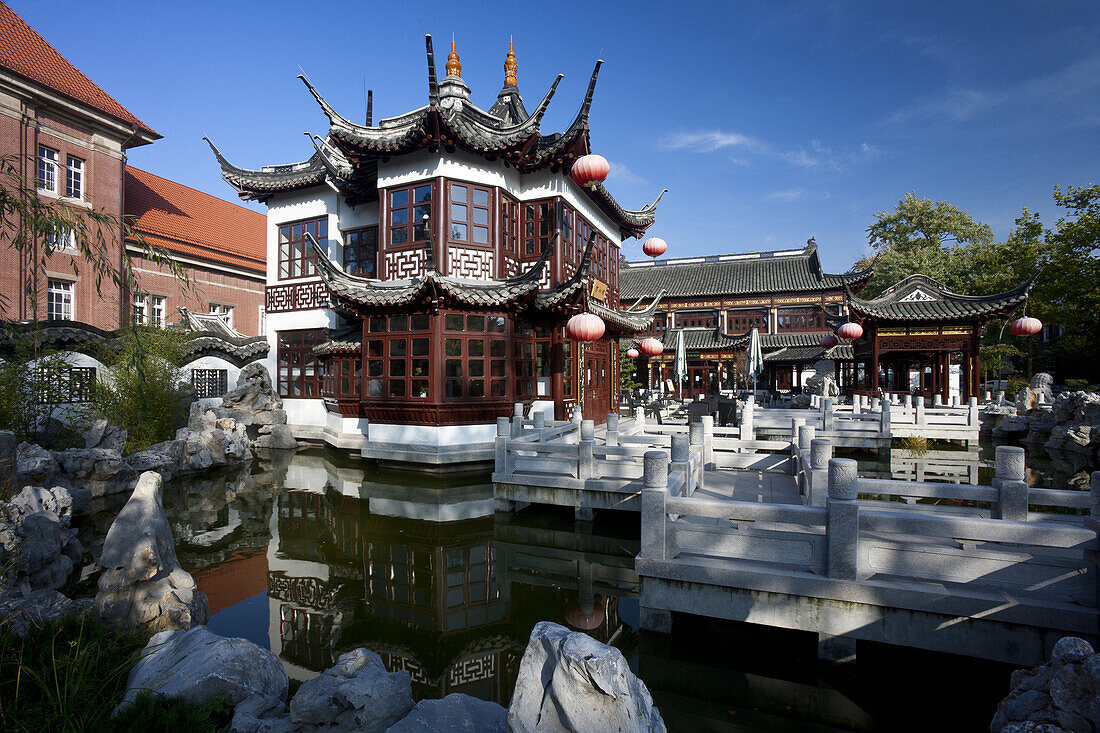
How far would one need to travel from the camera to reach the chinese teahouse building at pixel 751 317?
27.9 m

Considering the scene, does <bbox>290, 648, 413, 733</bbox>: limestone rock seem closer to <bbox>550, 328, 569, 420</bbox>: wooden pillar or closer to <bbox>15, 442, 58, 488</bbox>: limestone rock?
<bbox>15, 442, 58, 488</bbox>: limestone rock

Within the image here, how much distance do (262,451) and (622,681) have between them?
48.4 feet

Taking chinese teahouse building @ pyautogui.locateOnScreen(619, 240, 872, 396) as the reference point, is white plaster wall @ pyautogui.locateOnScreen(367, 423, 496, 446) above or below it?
below

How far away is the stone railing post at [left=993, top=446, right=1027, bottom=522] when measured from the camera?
14.8 feet

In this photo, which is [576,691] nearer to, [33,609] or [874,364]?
[33,609]

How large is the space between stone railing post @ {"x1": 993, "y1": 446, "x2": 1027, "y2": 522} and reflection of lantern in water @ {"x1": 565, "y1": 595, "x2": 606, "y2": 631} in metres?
3.73

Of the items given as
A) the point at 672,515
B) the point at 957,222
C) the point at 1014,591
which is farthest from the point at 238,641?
the point at 957,222

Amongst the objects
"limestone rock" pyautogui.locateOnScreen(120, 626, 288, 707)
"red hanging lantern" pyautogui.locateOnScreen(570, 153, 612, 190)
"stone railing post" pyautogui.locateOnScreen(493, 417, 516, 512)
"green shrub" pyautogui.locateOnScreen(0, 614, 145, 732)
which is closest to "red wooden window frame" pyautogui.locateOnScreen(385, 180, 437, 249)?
"red hanging lantern" pyautogui.locateOnScreen(570, 153, 612, 190)

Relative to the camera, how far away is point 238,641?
3.15 metres

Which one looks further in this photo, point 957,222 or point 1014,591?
point 957,222

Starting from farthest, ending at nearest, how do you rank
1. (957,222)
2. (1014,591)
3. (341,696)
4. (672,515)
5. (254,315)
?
(957,222) < (254,315) < (672,515) < (1014,591) < (341,696)

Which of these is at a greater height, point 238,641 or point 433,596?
point 238,641

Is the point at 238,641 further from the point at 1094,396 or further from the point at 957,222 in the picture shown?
the point at 957,222

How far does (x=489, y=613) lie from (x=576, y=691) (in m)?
3.35
